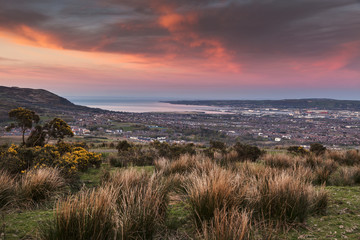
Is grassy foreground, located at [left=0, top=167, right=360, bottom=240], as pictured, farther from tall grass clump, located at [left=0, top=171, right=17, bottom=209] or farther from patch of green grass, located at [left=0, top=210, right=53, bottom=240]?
tall grass clump, located at [left=0, top=171, right=17, bottom=209]

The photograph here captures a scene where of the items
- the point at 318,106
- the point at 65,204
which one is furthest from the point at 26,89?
the point at 318,106

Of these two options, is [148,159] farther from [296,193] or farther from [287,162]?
[296,193]

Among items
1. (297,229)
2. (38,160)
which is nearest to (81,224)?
(297,229)

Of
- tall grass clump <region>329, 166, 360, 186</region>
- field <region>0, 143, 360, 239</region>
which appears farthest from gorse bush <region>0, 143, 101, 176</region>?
tall grass clump <region>329, 166, 360, 186</region>

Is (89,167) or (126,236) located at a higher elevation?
(126,236)

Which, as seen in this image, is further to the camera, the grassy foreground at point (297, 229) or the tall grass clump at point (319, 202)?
the tall grass clump at point (319, 202)

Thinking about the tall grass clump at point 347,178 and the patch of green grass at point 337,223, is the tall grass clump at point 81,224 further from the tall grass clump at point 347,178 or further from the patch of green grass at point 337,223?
the tall grass clump at point 347,178

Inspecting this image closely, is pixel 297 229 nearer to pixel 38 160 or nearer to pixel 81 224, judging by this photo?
pixel 81 224

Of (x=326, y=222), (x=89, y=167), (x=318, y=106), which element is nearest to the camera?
(x=326, y=222)

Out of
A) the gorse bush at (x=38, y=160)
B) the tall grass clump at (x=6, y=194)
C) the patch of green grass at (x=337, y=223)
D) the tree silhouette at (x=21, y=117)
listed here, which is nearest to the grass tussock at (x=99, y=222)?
the patch of green grass at (x=337, y=223)
